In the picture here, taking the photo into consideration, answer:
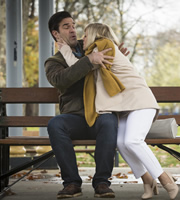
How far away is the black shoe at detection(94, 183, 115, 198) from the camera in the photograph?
3.53 metres

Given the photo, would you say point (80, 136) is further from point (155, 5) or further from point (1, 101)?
point (155, 5)

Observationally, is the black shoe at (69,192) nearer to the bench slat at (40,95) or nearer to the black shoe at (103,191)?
the black shoe at (103,191)

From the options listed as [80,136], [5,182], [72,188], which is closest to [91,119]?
[80,136]

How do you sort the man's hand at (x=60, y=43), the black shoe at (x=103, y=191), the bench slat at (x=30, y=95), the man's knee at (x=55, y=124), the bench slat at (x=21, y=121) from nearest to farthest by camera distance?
1. the black shoe at (x=103, y=191)
2. the man's knee at (x=55, y=124)
3. the man's hand at (x=60, y=43)
4. the bench slat at (x=21, y=121)
5. the bench slat at (x=30, y=95)

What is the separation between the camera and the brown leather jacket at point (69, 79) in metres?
3.77

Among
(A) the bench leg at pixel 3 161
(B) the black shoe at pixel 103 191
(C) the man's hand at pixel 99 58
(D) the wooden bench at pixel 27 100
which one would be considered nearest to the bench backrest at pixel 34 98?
(D) the wooden bench at pixel 27 100

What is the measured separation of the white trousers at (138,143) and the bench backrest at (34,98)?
2.93ft

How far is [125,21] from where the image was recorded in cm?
1139

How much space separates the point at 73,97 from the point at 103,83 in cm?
36

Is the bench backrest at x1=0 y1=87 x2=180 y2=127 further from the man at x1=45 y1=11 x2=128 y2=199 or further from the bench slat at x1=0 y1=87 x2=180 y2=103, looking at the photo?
the man at x1=45 y1=11 x2=128 y2=199

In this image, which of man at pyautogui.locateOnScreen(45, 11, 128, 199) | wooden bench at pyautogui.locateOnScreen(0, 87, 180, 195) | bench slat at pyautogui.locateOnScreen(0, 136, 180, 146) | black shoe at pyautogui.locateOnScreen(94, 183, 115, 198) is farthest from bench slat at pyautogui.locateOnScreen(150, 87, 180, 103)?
black shoe at pyautogui.locateOnScreen(94, 183, 115, 198)

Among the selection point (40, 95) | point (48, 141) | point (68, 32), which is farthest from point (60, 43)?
point (48, 141)

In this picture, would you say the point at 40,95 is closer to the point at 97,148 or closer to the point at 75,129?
the point at 75,129

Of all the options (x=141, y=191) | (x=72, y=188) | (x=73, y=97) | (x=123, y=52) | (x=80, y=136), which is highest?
(x=123, y=52)
